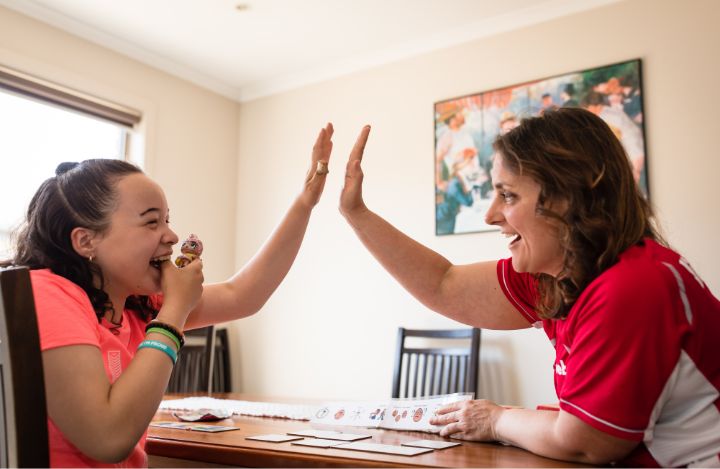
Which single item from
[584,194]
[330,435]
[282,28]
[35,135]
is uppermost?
[282,28]

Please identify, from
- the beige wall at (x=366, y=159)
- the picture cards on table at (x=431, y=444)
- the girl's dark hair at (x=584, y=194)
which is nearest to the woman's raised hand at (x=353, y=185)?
the girl's dark hair at (x=584, y=194)

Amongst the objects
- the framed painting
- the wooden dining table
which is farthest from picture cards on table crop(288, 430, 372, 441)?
the framed painting

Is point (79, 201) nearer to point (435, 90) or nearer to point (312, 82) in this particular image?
point (435, 90)

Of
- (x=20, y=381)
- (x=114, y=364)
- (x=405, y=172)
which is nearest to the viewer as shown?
(x=20, y=381)

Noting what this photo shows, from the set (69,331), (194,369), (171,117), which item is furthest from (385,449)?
(171,117)

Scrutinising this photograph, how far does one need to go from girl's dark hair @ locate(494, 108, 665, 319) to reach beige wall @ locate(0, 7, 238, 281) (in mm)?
2979

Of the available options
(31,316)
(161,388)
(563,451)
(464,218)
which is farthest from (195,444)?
(464,218)

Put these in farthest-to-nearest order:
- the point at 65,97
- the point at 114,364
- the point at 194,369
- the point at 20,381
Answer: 1. the point at 65,97
2. the point at 194,369
3. the point at 114,364
4. the point at 20,381

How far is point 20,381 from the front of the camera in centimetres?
91

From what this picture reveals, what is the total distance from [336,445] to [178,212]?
3172 millimetres

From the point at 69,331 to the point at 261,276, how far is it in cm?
67

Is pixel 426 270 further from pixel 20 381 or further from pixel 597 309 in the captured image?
pixel 20 381

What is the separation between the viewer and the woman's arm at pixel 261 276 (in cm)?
155

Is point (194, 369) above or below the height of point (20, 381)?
below
